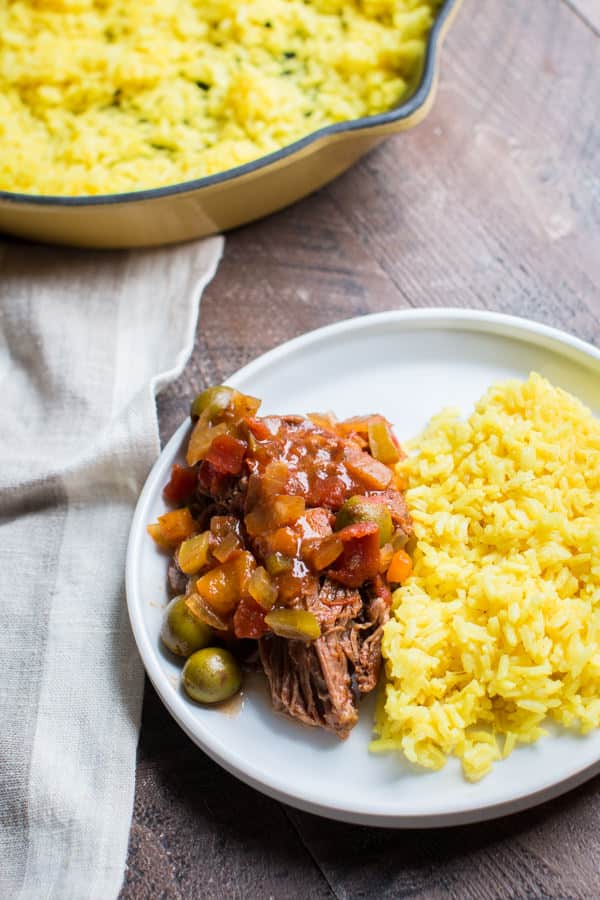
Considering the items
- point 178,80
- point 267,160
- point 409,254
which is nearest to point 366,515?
point 267,160

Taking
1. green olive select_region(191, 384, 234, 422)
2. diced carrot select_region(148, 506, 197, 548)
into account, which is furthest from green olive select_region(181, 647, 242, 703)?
green olive select_region(191, 384, 234, 422)

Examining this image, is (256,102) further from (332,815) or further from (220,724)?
(332,815)

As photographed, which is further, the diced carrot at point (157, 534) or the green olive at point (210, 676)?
the diced carrot at point (157, 534)

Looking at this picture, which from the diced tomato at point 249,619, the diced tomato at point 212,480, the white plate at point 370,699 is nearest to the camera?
the white plate at point 370,699

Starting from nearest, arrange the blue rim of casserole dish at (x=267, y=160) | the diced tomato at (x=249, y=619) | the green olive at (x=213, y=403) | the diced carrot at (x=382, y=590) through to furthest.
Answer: the diced tomato at (x=249, y=619), the diced carrot at (x=382, y=590), the green olive at (x=213, y=403), the blue rim of casserole dish at (x=267, y=160)

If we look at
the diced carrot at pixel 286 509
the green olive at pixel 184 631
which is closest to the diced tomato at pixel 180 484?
the green olive at pixel 184 631

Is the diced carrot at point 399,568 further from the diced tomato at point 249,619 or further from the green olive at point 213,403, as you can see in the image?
the green olive at point 213,403
